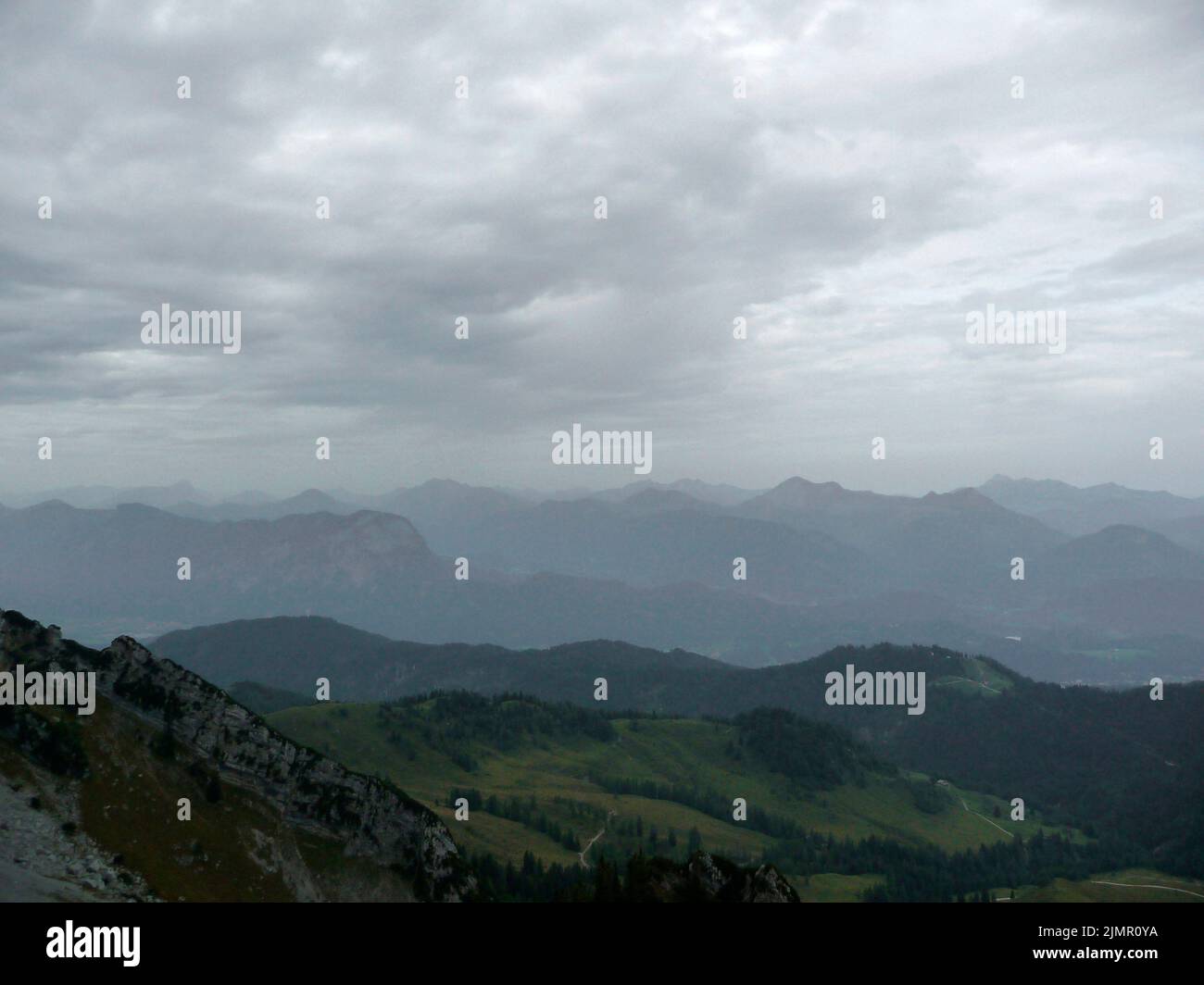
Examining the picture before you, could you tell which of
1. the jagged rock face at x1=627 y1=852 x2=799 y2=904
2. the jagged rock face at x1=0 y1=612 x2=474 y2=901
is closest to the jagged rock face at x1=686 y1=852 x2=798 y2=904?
the jagged rock face at x1=627 y1=852 x2=799 y2=904

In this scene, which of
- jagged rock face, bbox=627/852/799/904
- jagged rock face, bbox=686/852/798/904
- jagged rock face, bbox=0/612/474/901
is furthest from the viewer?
jagged rock face, bbox=0/612/474/901

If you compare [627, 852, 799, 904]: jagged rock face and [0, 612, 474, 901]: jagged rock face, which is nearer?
[627, 852, 799, 904]: jagged rock face

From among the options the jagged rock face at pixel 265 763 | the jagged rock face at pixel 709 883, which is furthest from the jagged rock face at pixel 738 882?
the jagged rock face at pixel 265 763

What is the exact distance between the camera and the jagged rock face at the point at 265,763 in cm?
8450

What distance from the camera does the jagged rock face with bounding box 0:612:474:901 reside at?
84500mm

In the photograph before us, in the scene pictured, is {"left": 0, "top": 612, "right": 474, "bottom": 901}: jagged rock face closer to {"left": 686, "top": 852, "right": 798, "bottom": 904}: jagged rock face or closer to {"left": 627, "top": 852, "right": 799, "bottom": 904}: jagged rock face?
{"left": 627, "top": 852, "right": 799, "bottom": 904}: jagged rock face
